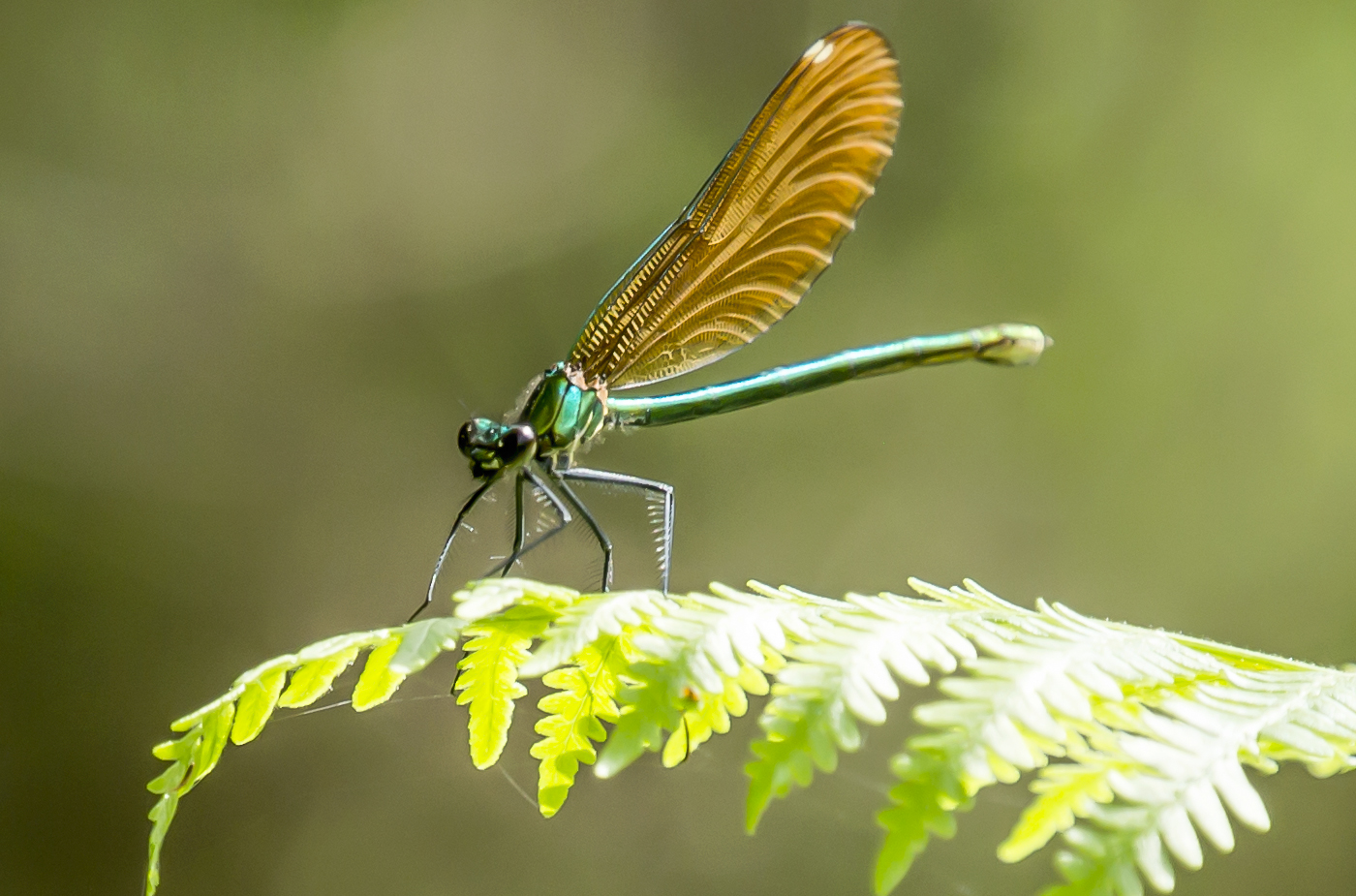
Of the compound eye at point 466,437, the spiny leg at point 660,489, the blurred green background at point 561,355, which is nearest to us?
the spiny leg at point 660,489

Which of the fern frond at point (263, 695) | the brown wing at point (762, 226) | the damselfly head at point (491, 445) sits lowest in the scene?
the fern frond at point (263, 695)

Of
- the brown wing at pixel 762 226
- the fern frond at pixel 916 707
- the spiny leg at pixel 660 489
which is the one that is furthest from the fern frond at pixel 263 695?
the brown wing at pixel 762 226

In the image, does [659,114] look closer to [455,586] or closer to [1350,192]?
[455,586]

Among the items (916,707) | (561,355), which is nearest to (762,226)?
(916,707)

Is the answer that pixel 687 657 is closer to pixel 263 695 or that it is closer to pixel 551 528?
pixel 263 695

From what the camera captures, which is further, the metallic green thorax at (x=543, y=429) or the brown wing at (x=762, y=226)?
the brown wing at (x=762, y=226)

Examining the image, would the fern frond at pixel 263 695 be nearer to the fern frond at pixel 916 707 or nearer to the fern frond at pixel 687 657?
the fern frond at pixel 916 707

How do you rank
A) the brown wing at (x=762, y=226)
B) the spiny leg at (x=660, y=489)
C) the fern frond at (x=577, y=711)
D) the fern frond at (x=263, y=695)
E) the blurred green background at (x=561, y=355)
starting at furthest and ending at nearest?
the blurred green background at (x=561, y=355)
the brown wing at (x=762, y=226)
the spiny leg at (x=660, y=489)
the fern frond at (x=577, y=711)
the fern frond at (x=263, y=695)
